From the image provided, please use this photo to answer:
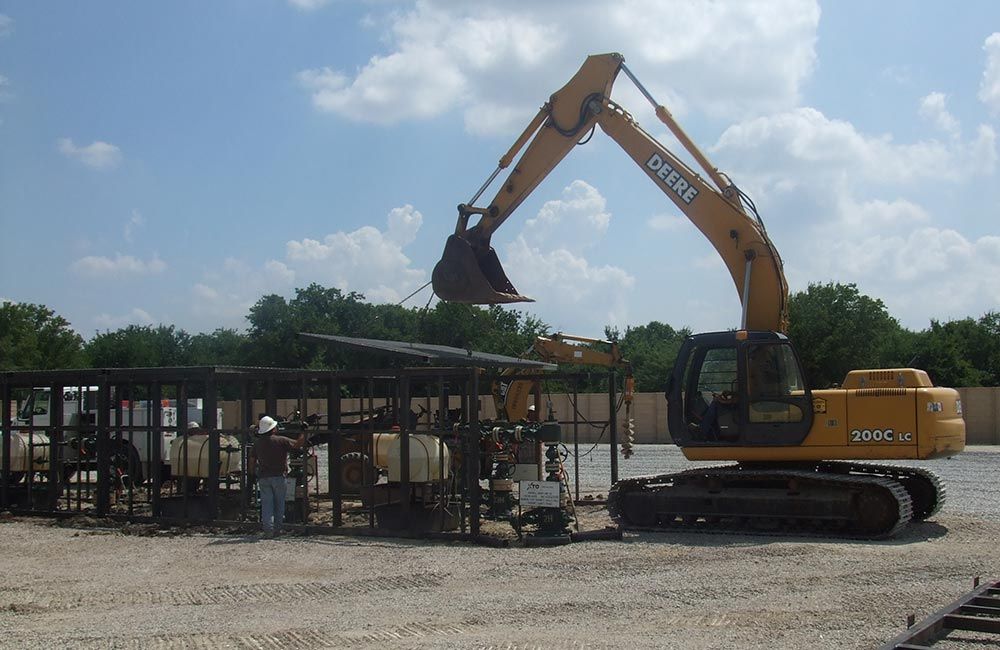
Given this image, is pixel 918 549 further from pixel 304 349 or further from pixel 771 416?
pixel 304 349

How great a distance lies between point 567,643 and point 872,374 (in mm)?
7798

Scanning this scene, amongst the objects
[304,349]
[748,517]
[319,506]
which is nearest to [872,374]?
[748,517]

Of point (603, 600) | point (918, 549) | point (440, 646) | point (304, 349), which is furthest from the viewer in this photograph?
point (304, 349)

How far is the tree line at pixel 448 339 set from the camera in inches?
1764

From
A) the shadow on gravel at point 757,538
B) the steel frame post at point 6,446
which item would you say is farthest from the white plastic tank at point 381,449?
the steel frame post at point 6,446

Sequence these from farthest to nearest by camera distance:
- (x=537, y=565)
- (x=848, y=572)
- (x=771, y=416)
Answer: (x=771, y=416) → (x=537, y=565) → (x=848, y=572)

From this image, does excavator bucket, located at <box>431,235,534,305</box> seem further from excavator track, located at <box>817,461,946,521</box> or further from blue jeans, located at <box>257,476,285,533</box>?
excavator track, located at <box>817,461,946,521</box>

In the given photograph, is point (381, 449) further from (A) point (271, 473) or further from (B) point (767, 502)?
(B) point (767, 502)

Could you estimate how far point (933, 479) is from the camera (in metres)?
14.4

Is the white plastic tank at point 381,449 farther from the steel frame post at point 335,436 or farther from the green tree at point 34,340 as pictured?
the green tree at point 34,340

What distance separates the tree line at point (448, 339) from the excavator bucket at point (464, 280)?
843 centimetres

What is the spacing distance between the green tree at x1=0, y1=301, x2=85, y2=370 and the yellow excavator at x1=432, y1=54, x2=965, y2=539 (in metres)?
50.1

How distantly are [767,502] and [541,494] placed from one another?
10.2ft

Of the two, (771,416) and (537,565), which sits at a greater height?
(771,416)
